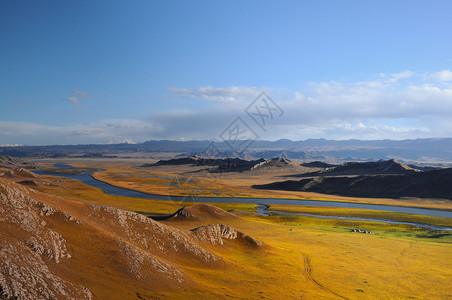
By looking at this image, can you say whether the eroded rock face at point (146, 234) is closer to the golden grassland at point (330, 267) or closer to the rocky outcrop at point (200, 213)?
the golden grassland at point (330, 267)

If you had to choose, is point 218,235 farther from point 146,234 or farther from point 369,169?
point 369,169

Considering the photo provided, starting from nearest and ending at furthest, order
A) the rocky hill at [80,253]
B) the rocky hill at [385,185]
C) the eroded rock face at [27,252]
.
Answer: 1. the eroded rock face at [27,252]
2. the rocky hill at [80,253]
3. the rocky hill at [385,185]

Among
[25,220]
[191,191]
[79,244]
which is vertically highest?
[25,220]

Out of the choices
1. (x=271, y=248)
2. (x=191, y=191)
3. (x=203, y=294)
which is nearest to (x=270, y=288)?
(x=203, y=294)

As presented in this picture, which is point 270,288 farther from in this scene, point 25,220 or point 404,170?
point 404,170

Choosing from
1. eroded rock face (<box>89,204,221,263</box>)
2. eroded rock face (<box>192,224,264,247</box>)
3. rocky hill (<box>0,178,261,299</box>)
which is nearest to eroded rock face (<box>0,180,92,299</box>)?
rocky hill (<box>0,178,261,299</box>)

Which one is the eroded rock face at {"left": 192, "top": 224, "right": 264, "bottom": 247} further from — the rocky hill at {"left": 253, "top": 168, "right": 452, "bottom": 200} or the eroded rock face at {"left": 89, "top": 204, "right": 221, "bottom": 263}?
the rocky hill at {"left": 253, "top": 168, "right": 452, "bottom": 200}

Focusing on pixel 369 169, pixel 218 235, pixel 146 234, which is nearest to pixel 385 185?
pixel 369 169

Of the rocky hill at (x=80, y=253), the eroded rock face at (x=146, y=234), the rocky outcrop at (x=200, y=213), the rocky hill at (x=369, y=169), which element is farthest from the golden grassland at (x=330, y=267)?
the rocky hill at (x=369, y=169)

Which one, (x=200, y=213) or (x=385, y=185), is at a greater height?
(x=200, y=213)
